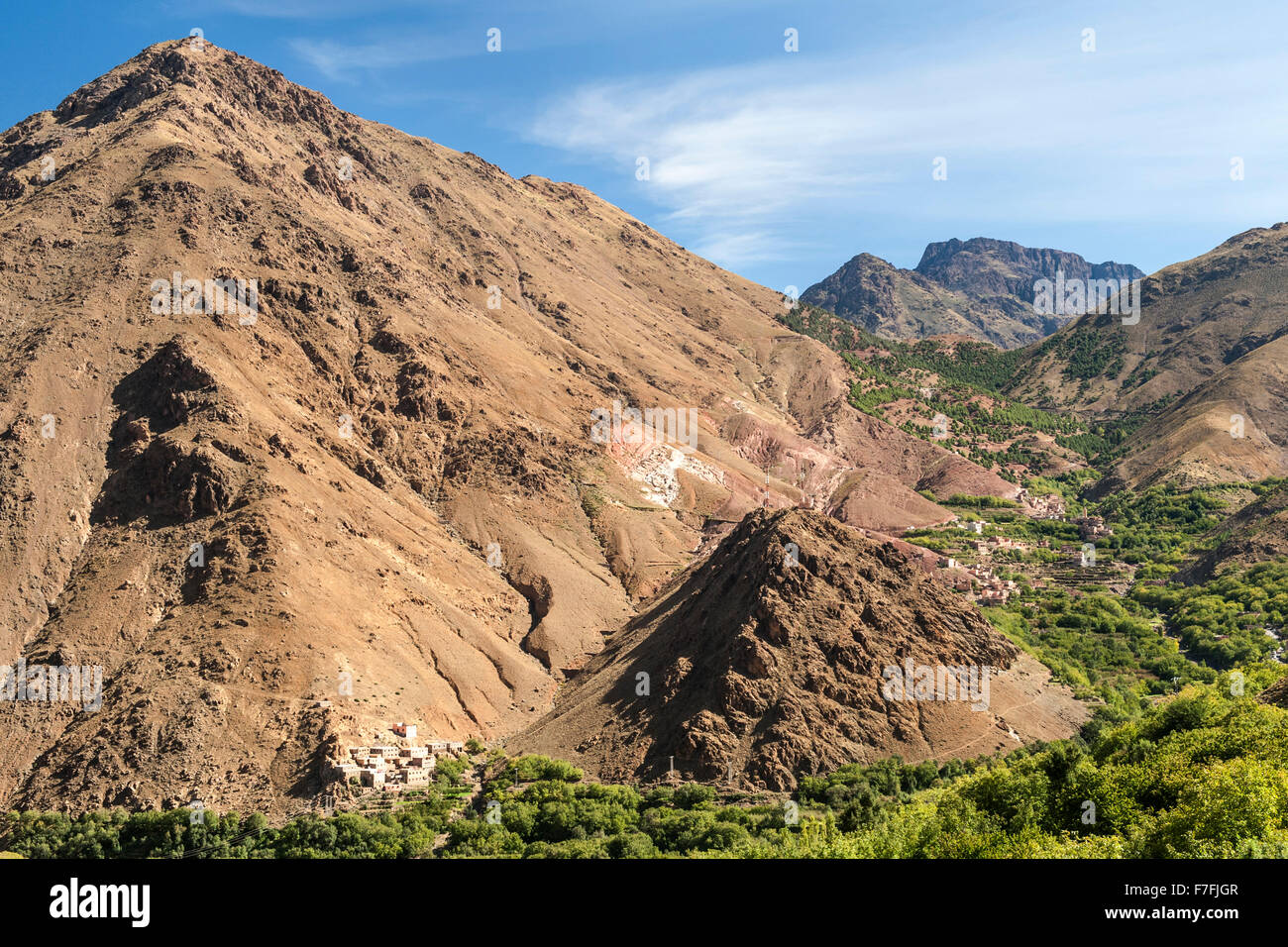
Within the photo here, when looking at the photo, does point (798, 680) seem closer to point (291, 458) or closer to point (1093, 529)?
point (291, 458)

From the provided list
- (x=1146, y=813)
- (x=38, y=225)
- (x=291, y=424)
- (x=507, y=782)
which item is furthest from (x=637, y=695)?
(x=38, y=225)

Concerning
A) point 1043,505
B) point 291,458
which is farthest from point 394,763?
point 1043,505

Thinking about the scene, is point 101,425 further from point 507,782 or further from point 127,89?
point 127,89

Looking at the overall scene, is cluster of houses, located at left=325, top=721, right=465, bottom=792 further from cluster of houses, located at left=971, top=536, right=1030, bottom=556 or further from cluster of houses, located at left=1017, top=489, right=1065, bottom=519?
cluster of houses, located at left=1017, top=489, right=1065, bottom=519

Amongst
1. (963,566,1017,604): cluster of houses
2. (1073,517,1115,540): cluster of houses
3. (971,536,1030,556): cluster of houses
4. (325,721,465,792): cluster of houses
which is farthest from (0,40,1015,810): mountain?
(963,566,1017,604): cluster of houses
